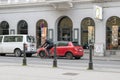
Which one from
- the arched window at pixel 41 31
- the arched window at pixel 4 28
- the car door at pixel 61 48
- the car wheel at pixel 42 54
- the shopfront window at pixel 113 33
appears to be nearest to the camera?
the car door at pixel 61 48

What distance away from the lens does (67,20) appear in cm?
3781

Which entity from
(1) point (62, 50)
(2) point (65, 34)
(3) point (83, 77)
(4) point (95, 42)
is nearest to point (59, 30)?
(2) point (65, 34)

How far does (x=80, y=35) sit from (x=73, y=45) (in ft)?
24.8

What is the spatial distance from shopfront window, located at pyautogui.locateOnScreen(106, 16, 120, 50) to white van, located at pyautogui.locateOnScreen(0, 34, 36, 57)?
7.64m

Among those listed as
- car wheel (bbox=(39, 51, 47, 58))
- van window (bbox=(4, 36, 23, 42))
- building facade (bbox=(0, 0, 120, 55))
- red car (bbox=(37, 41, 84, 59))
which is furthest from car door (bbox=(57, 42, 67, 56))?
building facade (bbox=(0, 0, 120, 55))

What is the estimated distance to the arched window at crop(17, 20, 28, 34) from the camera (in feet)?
133

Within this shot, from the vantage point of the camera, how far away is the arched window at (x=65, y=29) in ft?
123

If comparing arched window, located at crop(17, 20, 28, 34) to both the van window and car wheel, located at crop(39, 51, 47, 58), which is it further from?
car wheel, located at crop(39, 51, 47, 58)

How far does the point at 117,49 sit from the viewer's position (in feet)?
114

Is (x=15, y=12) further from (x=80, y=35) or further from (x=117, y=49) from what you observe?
(x=117, y=49)

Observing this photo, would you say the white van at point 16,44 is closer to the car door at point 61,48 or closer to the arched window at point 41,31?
the car door at point 61,48

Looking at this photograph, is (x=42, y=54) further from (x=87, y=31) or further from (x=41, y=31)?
(x=41, y=31)

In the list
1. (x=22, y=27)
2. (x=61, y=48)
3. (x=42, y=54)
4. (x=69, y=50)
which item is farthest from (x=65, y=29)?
(x=69, y=50)

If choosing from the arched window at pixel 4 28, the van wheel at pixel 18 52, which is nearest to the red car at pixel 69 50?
the van wheel at pixel 18 52
